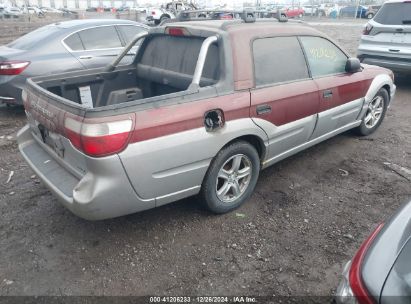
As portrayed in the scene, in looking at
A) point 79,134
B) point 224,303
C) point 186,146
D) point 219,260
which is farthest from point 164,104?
point 224,303

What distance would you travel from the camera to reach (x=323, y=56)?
408 centimetres

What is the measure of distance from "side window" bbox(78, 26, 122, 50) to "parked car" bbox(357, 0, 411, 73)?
5141 millimetres

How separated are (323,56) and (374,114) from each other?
5.57 ft

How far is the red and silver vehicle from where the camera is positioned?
2521 millimetres

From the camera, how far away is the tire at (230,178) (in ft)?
10.2

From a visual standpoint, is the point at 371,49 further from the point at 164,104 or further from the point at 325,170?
the point at 164,104

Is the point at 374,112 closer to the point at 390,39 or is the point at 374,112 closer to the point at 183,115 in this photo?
the point at 390,39

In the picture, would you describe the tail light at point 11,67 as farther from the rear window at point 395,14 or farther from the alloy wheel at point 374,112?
the rear window at point 395,14

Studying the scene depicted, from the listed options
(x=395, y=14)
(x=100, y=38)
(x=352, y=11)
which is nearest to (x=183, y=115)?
(x=100, y=38)

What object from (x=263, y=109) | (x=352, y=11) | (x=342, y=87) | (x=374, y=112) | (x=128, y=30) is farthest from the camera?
(x=352, y=11)

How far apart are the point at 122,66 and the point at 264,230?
95.8 inches

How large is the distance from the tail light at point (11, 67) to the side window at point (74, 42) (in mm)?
844

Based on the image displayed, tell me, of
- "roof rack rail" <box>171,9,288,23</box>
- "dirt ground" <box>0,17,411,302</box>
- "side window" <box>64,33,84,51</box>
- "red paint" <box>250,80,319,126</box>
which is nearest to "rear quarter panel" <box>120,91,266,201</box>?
"red paint" <box>250,80,319,126</box>

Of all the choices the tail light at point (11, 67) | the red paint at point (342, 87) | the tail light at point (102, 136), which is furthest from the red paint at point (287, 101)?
the tail light at point (11, 67)
